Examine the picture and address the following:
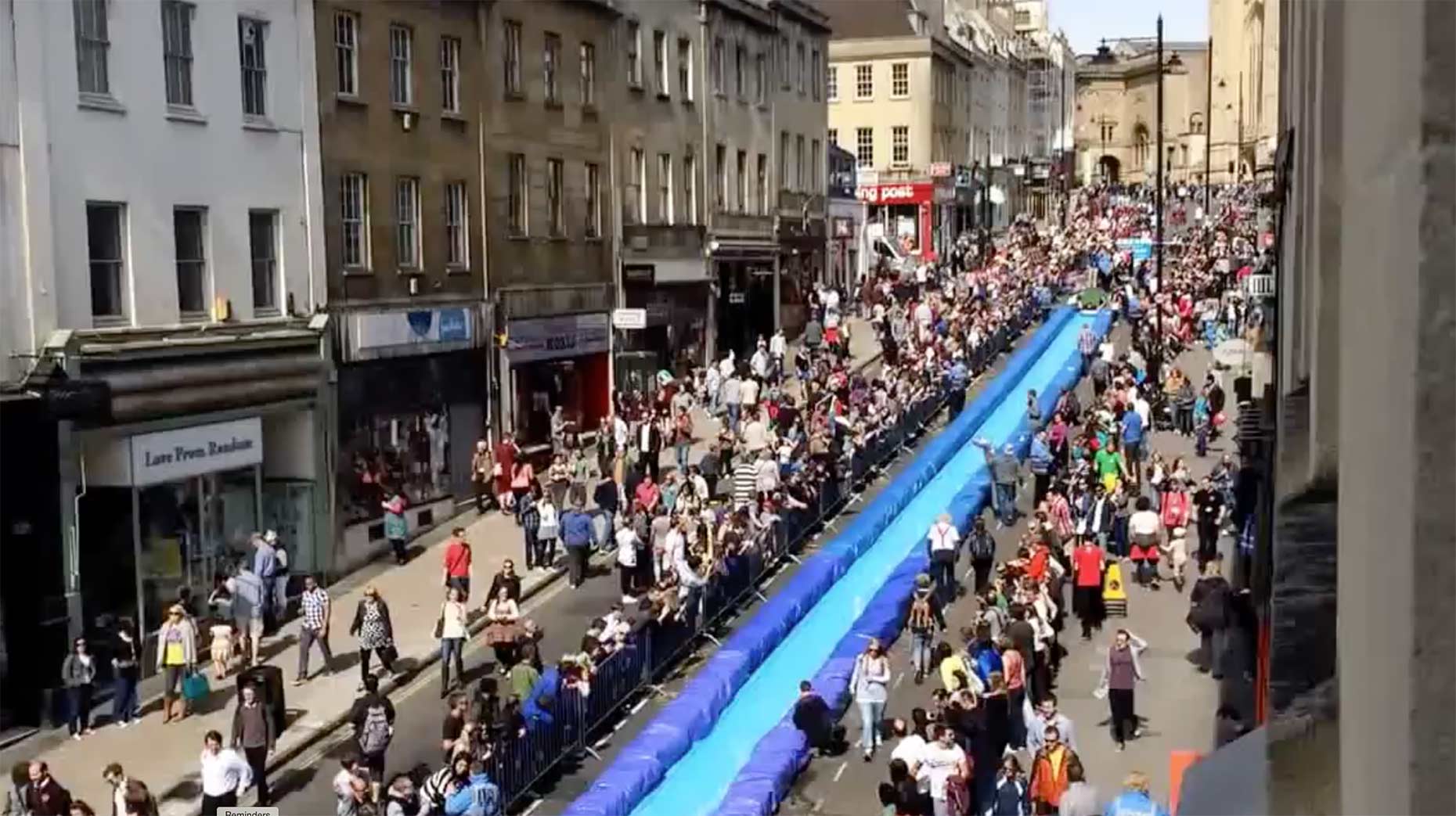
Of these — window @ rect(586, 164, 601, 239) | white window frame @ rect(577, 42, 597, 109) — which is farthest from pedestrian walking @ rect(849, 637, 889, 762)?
white window frame @ rect(577, 42, 597, 109)

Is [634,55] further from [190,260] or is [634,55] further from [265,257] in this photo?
[190,260]

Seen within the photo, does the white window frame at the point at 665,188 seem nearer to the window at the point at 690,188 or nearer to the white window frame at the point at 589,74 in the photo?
the window at the point at 690,188

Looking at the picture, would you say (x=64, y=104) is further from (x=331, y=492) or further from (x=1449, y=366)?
(x=1449, y=366)

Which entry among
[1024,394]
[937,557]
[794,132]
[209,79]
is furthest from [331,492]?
[794,132]

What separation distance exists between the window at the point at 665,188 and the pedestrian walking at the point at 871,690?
23802 mm

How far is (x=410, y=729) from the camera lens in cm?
1977

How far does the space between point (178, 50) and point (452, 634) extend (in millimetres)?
9117

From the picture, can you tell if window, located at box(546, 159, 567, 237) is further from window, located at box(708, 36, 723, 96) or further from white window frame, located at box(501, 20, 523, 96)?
window, located at box(708, 36, 723, 96)

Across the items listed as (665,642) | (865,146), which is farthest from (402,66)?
(865,146)

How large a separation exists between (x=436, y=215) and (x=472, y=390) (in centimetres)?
334

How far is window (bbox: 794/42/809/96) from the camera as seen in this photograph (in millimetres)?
54156

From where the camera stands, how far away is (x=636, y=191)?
1547 inches

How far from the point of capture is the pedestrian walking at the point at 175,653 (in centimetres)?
2008

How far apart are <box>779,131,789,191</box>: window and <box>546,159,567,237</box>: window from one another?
57.0 ft
